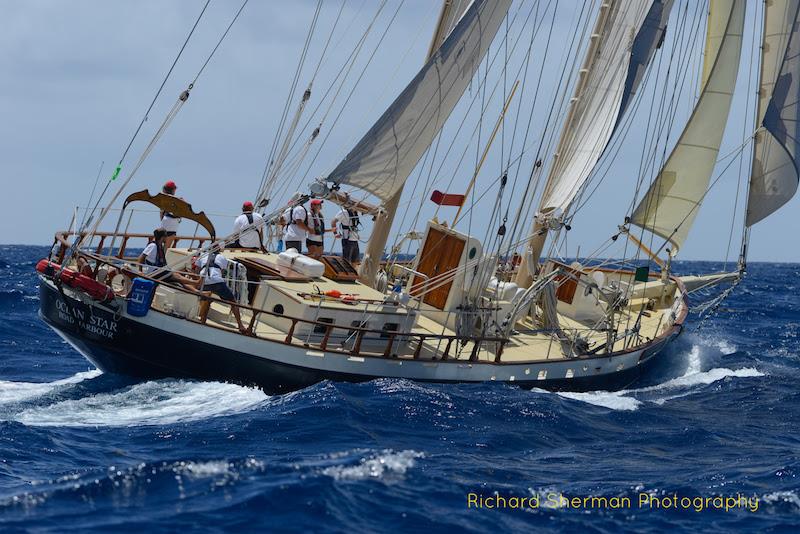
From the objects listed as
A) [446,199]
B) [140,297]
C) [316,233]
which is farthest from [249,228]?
[446,199]

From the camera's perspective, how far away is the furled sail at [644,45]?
84.2 feet

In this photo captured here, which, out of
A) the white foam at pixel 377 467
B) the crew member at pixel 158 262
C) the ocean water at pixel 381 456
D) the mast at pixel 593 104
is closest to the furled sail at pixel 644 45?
the mast at pixel 593 104

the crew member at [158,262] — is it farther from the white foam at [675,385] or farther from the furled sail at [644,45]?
the furled sail at [644,45]

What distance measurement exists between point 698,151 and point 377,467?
1723 centimetres

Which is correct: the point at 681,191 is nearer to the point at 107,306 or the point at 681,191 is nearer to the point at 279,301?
the point at 279,301

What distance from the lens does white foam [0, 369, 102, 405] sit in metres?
19.6

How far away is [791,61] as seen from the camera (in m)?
28.4

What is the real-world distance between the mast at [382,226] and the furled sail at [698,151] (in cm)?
792

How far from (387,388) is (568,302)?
31.3ft

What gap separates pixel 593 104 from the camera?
26.2 metres

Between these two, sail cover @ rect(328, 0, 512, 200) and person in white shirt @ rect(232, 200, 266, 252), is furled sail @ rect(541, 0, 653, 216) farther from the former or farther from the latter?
person in white shirt @ rect(232, 200, 266, 252)

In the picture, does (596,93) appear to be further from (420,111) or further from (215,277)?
(215,277)

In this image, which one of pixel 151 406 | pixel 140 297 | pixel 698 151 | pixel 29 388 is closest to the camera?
pixel 151 406

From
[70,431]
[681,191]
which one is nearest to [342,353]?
[70,431]
